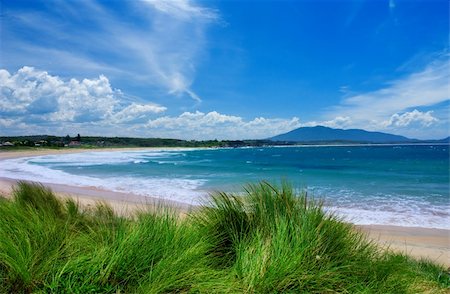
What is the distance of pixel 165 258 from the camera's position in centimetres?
264

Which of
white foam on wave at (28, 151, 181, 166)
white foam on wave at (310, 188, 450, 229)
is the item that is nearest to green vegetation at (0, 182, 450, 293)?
white foam on wave at (310, 188, 450, 229)

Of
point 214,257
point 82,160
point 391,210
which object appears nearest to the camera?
point 214,257

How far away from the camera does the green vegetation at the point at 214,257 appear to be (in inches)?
96.5

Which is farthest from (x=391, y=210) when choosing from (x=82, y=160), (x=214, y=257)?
(x=82, y=160)

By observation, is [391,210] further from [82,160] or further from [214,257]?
[82,160]

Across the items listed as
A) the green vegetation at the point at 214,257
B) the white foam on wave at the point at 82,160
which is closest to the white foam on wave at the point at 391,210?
the green vegetation at the point at 214,257

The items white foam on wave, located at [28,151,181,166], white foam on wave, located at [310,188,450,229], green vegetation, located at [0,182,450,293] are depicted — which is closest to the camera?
green vegetation, located at [0,182,450,293]

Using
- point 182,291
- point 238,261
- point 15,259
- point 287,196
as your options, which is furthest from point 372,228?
point 15,259

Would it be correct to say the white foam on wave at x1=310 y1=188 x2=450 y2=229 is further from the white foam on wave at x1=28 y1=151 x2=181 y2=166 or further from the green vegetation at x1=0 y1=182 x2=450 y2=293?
the white foam on wave at x1=28 y1=151 x2=181 y2=166

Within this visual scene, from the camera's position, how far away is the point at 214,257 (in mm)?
3039

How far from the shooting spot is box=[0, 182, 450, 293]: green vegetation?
96.5 inches

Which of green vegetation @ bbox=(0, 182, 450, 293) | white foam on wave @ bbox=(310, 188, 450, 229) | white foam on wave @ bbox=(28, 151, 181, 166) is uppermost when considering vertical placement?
green vegetation @ bbox=(0, 182, 450, 293)

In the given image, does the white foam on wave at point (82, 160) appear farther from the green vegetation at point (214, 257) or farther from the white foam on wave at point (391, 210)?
the green vegetation at point (214, 257)

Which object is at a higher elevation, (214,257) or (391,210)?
(214,257)
